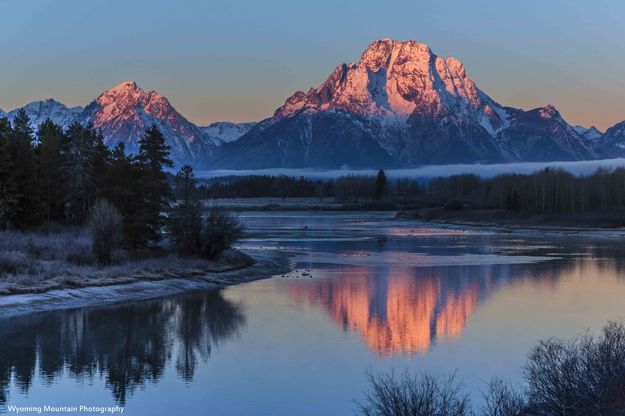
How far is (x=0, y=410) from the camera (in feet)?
62.8

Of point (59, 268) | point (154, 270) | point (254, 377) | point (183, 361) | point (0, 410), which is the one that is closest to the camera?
point (0, 410)

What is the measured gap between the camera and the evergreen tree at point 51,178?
6869cm

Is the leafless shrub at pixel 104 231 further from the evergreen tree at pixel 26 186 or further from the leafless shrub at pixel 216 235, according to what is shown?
the evergreen tree at pixel 26 186

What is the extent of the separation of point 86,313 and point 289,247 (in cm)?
4933

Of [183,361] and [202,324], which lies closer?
[183,361]

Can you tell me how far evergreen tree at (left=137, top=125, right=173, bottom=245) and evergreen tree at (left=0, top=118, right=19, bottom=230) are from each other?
36.0 ft

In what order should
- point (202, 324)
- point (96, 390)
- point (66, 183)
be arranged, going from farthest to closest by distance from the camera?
point (66, 183), point (202, 324), point (96, 390)

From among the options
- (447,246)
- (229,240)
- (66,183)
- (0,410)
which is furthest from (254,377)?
(447,246)

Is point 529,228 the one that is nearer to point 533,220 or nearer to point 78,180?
point 533,220

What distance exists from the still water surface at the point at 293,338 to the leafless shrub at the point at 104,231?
8.04 metres

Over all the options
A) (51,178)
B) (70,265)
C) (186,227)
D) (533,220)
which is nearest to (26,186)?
(51,178)

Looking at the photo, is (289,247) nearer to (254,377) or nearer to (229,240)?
(229,240)

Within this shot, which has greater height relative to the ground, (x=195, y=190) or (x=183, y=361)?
(x=195, y=190)

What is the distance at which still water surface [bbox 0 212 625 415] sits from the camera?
857 inches
